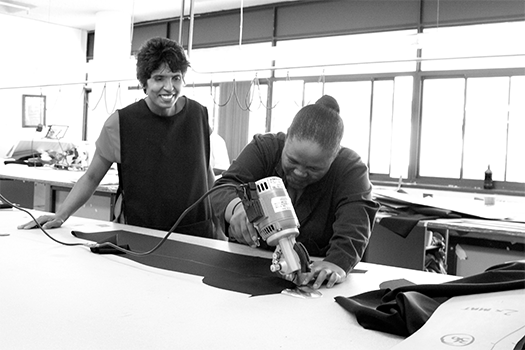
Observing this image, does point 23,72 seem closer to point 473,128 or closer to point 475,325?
point 473,128

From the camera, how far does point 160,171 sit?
225 centimetres

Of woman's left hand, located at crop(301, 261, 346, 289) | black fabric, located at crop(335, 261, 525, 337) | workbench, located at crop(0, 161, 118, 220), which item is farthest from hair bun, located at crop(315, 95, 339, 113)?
workbench, located at crop(0, 161, 118, 220)

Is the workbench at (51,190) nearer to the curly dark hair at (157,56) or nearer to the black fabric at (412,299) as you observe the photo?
the curly dark hair at (157,56)

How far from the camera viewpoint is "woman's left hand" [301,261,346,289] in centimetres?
136

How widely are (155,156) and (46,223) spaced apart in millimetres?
499

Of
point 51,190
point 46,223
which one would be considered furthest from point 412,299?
point 51,190

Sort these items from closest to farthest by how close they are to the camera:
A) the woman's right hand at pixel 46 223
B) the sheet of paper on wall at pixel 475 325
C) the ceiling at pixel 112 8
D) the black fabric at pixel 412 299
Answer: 1. the sheet of paper on wall at pixel 475 325
2. the black fabric at pixel 412 299
3. the woman's right hand at pixel 46 223
4. the ceiling at pixel 112 8

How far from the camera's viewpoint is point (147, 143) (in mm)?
2254

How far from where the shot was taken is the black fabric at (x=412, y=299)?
1.02 meters

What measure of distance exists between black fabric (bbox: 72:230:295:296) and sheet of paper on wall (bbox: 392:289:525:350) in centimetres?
45

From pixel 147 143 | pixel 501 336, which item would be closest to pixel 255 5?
pixel 147 143

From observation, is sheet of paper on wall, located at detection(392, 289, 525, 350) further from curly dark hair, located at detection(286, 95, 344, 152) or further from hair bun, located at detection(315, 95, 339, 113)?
hair bun, located at detection(315, 95, 339, 113)

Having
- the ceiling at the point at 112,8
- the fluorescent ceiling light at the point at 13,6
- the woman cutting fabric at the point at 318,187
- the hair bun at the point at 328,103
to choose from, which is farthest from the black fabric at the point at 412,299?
the ceiling at the point at 112,8

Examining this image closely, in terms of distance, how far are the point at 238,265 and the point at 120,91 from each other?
8105 mm
